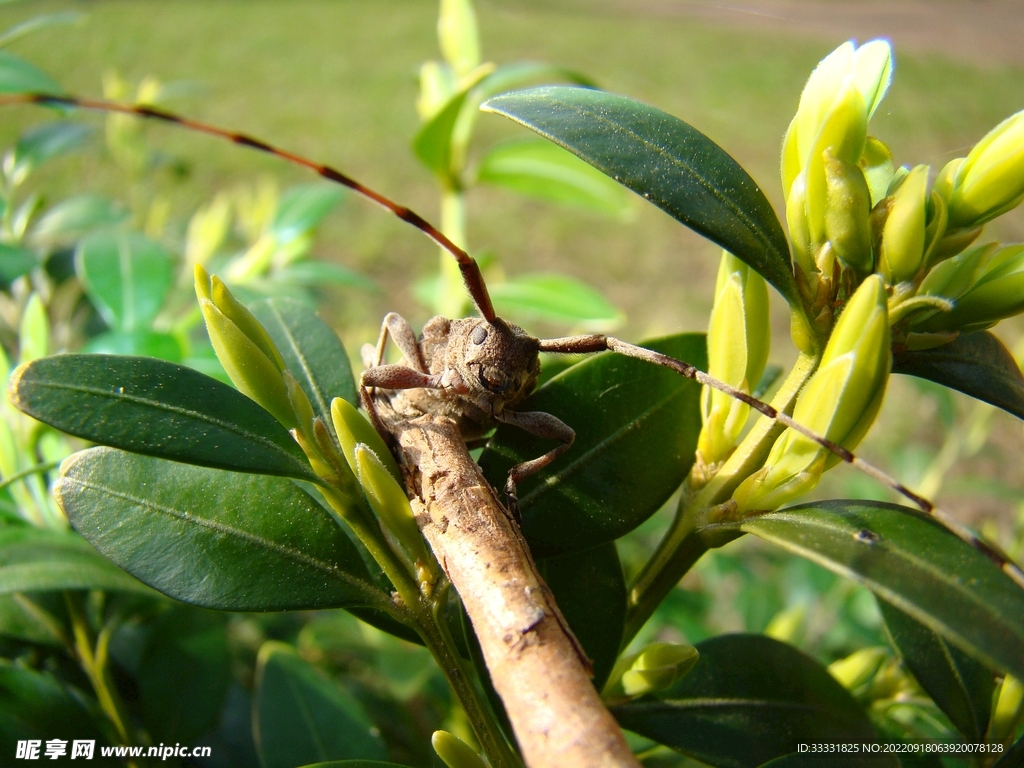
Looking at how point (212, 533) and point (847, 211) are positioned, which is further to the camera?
point (212, 533)

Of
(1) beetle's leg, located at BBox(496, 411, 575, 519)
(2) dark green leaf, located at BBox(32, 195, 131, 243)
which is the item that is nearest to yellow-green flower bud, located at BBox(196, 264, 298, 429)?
(1) beetle's leg, located at BBox(496, 411, 575, 519)

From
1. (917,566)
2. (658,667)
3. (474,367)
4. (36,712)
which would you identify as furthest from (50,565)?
(917,566)

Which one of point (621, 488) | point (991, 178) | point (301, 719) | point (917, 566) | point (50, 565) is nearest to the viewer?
point (917, 566)

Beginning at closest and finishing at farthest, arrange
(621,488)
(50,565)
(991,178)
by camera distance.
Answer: (991,178) < (621,488) < (50,565)

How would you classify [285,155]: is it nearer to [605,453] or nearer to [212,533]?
[212,533]

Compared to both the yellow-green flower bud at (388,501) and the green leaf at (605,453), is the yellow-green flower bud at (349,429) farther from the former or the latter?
the green leaf at (605,453)

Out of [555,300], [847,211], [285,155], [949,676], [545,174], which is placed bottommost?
[949,676]

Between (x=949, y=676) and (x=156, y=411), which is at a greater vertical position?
(x=156, y=411)
